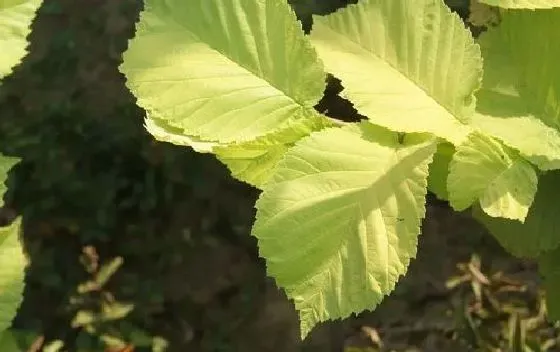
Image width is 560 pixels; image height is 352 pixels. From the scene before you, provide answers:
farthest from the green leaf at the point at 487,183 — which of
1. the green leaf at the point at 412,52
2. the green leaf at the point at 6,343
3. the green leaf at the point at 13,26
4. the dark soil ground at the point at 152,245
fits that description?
the dark soil ground at the point at 152,245

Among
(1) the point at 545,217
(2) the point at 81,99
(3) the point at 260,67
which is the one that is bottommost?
(2) the point at 81,99

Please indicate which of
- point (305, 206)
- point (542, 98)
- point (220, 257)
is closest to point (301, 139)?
point (305, 206)

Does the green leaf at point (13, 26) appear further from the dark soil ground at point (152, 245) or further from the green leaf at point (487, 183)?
the dark soil ground at point (152, 245)

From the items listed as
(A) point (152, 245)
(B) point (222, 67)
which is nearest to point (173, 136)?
(B) point (222, 67)

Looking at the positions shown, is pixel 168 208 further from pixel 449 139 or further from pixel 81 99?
pixel 449 139

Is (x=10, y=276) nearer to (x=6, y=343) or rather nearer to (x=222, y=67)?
(x=6, y=343)

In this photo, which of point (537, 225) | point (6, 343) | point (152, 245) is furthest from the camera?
point (152, 245)
